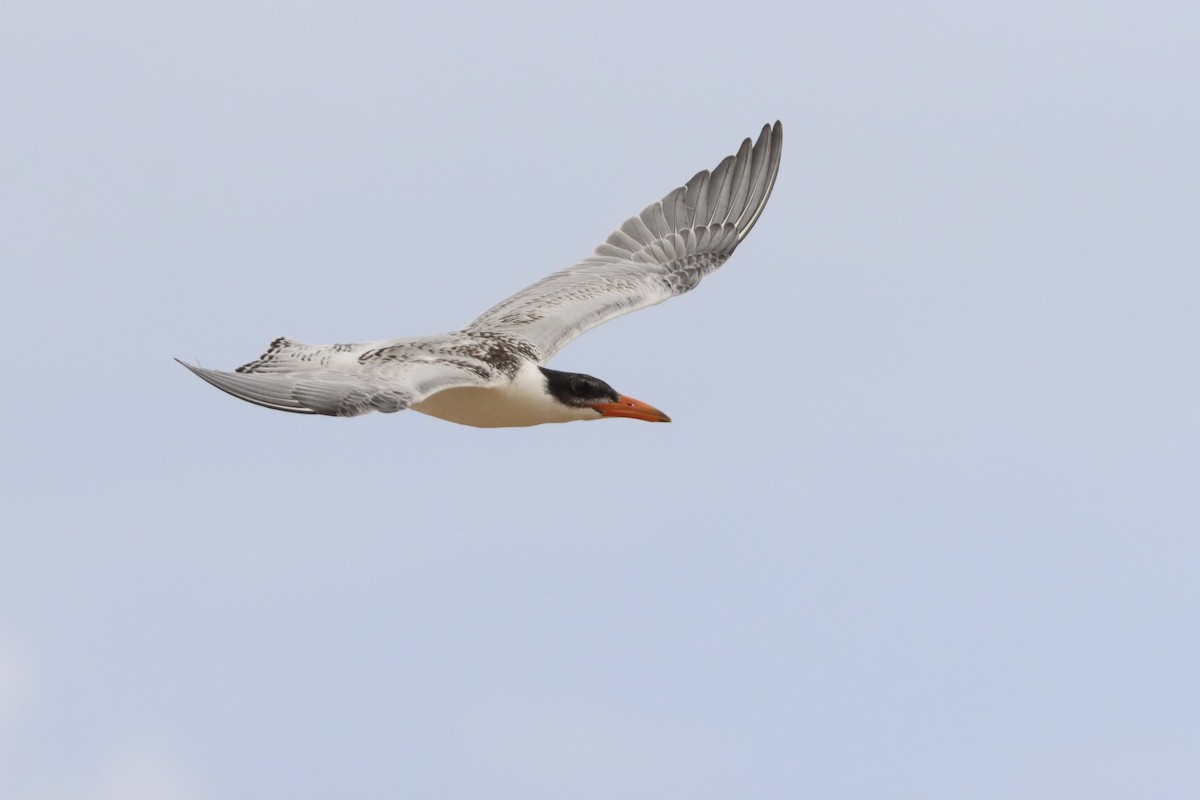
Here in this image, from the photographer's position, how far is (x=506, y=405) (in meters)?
17.8

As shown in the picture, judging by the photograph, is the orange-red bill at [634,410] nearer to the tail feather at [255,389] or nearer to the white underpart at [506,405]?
the white underpart at [506,405]

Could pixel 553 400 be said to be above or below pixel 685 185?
below

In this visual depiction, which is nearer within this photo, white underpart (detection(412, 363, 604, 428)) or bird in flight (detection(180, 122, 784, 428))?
bird in flight (detection(180, 122, 784, 428))

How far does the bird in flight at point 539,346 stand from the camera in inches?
606

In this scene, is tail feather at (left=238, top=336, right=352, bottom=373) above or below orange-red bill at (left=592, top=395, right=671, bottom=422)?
above

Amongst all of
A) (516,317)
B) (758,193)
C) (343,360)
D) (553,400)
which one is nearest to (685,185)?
(758,193)

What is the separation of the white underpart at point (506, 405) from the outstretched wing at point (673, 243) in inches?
78.6

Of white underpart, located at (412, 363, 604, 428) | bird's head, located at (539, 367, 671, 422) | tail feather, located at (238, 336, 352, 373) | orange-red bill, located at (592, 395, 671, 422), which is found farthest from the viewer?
orange-red bill, located at (592, 395, 671, 422)

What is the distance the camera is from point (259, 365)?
1712cm

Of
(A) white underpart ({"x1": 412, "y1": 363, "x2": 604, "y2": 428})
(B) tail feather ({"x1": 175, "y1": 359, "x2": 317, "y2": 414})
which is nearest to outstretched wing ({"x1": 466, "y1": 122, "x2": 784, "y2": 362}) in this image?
(A) white underpart ({"x1": 412, "y1": 363, "x2": 604, "y2": 428})

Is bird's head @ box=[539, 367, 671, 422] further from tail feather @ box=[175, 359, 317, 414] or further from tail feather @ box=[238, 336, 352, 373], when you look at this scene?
tail feather @ box=[175, 359, 317, 414]

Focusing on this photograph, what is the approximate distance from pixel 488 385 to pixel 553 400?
1.16 meters

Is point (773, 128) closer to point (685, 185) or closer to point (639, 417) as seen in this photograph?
point (685, 185)

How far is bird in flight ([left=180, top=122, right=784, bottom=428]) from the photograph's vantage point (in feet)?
50.5
